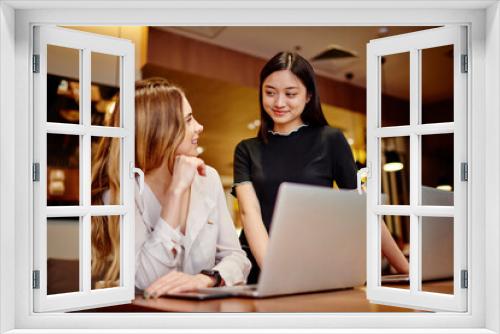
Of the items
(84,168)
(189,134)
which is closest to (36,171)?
(84,168)

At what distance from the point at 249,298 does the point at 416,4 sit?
5.54 ft

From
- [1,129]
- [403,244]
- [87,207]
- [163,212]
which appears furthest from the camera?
[403,244]

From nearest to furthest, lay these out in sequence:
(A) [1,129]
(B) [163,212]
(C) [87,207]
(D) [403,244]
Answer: (A) [1,129]
(C) [87,207]
(B) [163,212]
(D) [403,244]

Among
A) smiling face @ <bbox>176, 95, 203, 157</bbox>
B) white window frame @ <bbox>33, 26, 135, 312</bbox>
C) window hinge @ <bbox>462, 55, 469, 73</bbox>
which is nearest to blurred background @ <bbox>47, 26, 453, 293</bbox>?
smiling face @ <bbox>176, 95, 203, 157</bbox>

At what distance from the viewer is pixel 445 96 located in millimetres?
5527

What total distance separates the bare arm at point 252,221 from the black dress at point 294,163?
0.03 meters

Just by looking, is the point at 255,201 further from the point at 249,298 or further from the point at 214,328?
the point at 214,328

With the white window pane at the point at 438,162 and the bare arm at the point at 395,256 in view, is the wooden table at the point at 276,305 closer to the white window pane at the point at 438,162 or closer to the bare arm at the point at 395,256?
the bare arm at the point at 395,256

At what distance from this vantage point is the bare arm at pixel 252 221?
3.25 meters

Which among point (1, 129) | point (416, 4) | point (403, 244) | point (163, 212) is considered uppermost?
point (416, 4)

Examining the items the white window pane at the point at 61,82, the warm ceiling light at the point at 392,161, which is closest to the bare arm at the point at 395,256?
the warm ceiling light at the point at 392,161

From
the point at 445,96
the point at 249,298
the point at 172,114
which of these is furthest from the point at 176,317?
the point at 445,96

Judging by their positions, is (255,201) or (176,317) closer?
(176,317)

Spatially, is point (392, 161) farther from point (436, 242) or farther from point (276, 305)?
point (276, 305)
